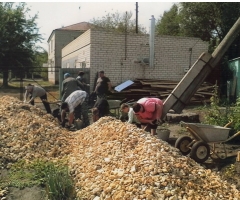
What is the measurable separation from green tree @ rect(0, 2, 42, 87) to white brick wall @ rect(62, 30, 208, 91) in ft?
42.3

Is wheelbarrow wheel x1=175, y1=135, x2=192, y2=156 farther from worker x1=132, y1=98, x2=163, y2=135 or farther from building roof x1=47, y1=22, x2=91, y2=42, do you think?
building roof x1=47, y1=22, x2=91, y2=42

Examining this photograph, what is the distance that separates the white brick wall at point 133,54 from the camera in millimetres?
13812

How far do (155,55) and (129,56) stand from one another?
1159 mm

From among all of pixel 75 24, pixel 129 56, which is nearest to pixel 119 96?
pixel 129 56

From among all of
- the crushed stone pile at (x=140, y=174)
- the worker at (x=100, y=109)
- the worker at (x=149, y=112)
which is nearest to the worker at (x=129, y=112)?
the worker at (x=149, y=112)

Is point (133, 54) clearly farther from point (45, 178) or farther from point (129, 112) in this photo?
point (45, 178)

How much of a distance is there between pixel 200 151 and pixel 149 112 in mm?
1329

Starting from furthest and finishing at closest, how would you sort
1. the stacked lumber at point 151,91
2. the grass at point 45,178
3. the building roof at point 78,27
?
the building roof at point 78,27 < the stacked lumber at point 151,91 < the grass at point 45,178

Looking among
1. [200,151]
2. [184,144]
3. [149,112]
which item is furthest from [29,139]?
[200,151]

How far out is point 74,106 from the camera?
887 cm

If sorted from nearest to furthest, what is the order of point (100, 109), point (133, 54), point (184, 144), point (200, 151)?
1. point (200, 151)
2. point (184, 144)
3. point (100, 109)
4. point (133, 54)

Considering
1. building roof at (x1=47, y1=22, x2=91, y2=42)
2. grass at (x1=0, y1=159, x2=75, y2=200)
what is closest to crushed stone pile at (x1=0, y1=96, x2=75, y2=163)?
grass at (x1=0, y1=159, x2=75, y2=200)

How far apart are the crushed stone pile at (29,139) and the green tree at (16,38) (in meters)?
18.7

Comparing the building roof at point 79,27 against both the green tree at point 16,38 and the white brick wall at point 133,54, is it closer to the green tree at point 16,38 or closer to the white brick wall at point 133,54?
the green tree at point 16,38
